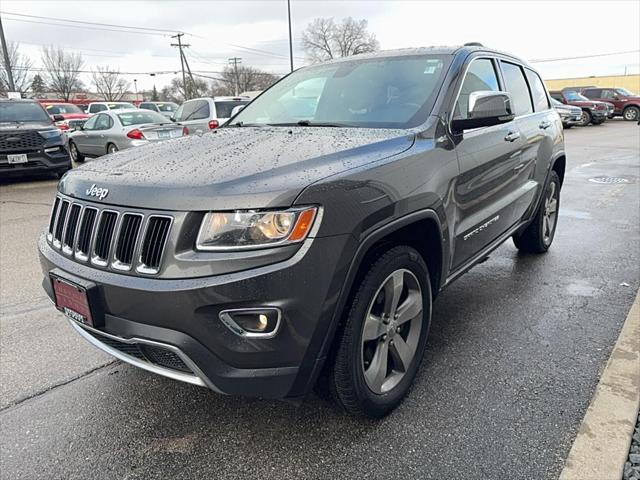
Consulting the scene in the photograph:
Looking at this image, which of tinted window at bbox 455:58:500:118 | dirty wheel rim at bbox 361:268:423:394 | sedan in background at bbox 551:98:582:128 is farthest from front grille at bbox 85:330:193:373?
sedan in background at bbox 551:98:582:128

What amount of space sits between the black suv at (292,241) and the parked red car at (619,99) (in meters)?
30.2

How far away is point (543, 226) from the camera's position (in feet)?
16.0

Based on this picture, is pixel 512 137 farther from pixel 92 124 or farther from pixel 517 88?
pixel 92 124

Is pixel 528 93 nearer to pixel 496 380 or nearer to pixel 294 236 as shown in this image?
pixel 496 380

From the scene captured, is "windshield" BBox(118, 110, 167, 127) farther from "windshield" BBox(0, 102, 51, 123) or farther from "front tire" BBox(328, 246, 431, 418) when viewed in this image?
"front tire" BBox(328, 246, 431, 418)

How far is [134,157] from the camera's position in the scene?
8.43ft

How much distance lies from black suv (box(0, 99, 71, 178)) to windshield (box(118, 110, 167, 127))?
1.78 m

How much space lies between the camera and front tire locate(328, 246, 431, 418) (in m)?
2.20

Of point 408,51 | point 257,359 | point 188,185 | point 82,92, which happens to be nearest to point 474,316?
point 408,51

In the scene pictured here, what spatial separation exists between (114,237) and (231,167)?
1.84 feet

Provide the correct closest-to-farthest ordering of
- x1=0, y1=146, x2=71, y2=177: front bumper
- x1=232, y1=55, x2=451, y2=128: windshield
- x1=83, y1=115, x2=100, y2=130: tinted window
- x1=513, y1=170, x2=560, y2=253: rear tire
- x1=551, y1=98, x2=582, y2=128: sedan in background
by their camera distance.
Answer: x1=232, y1=55, x2=451, y2=128: windshield → x1=513, y1=170, x2=560, y2=253: rear tire → x1=0, y1=146, x2=71, y2=177: front bumper → x1=83, y1=115, x2=100, y2=130: tinted window → x1=551, y1=98, x2=582, y2=128: sedan in background

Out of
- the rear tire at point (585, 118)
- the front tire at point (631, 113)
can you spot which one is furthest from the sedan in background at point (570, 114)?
the front tire at point (631, 113)

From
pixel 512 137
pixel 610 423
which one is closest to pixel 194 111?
pixel 512 137

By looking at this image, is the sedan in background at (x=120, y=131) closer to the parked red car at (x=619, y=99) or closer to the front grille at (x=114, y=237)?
the front grille at (x=114, y=237)
